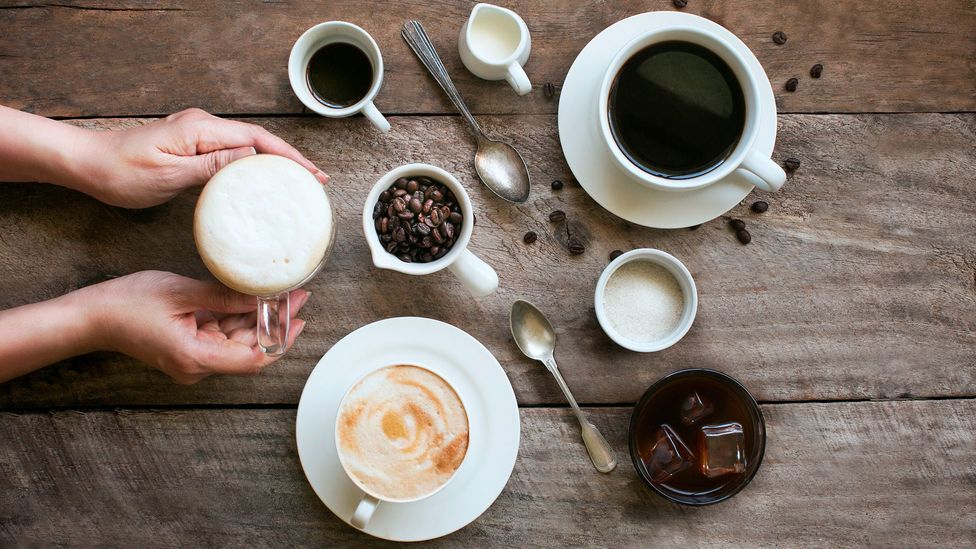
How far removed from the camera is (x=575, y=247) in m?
1.43

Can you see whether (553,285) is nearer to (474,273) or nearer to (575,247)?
(575,247)

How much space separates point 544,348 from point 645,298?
0.25m

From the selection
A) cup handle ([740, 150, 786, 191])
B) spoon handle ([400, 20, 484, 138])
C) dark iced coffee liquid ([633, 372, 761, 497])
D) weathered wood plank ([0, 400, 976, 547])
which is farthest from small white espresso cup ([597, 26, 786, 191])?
weathered wood plank ([0, 400, 976, 547])

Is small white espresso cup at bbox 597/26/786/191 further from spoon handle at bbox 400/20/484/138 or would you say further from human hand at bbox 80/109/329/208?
human hand at bbox 80/109/329/208

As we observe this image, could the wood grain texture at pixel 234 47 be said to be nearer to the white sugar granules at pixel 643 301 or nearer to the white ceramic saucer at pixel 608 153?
the white ceramic saucer at pixel 608 153

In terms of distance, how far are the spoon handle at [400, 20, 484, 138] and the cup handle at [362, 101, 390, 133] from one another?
0.15 metres

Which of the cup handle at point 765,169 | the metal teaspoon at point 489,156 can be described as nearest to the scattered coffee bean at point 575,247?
the metal teaspoon at point 489,156

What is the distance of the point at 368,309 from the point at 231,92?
1.88 ft

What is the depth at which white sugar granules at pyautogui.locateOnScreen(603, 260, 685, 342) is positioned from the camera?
4.60 ft

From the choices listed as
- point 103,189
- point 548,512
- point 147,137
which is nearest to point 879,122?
point 548,512

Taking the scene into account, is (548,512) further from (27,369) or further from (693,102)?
(27,369)

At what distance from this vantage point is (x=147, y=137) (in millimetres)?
1281

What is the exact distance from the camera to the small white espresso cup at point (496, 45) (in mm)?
1343

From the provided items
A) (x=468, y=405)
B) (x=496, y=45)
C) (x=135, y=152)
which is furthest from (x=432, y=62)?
(x=468, y=405)
